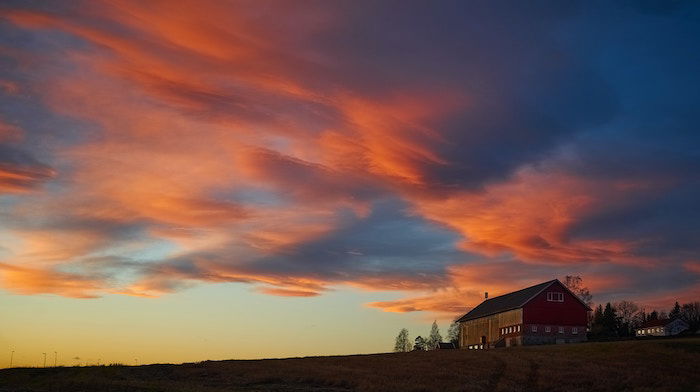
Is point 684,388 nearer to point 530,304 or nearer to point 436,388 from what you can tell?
point 436,388

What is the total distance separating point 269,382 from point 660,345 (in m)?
35.6

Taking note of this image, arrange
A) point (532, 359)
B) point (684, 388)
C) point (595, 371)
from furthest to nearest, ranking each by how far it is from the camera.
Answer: point (532, 359)
point (595, 371)
point (684, 388)

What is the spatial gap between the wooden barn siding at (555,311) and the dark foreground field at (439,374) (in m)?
25.7

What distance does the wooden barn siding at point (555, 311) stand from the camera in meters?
90.6

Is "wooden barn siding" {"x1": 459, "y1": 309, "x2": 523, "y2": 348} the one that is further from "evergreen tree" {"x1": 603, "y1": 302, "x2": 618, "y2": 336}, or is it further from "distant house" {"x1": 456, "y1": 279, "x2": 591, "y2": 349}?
"evergreen tree" {"x1": 603, "y1": 302, "x2": 618, "y2": 336}

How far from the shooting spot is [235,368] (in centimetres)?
5956

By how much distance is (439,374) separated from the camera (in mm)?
47562

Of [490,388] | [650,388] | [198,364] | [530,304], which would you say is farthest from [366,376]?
[530,304]

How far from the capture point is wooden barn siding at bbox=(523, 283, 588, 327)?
90.6 meters

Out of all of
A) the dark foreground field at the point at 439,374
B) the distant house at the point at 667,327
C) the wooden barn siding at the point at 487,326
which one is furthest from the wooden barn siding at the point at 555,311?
the distant house at the point at 667,327

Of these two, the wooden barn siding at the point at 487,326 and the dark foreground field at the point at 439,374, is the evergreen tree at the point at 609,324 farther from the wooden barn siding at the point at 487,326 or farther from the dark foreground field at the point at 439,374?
the dark foreground field at the point at 439,374

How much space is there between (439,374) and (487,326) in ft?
199

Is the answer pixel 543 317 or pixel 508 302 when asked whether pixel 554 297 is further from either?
pixel 508 302

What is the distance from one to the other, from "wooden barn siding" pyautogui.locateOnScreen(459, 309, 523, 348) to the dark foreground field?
95.5ft
